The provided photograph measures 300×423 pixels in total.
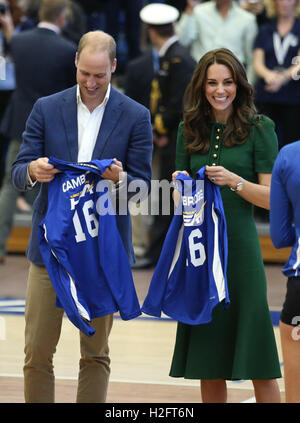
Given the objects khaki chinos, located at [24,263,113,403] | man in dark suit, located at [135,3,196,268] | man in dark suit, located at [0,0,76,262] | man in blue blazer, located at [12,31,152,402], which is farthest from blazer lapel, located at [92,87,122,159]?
man in dark suit, located at [135,3,196,268]

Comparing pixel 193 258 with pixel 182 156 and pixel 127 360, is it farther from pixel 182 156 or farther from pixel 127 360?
pixel 127 360

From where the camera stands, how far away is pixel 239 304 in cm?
446

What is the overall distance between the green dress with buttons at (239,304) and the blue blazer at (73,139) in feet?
0.99

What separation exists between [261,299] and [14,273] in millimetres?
4828

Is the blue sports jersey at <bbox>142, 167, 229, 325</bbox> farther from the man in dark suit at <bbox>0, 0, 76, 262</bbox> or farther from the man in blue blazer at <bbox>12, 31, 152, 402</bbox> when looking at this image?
the man in dark suit at <bbox>0, 0, 76, 262</bbox>

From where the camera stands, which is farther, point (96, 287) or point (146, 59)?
point (146, 59)

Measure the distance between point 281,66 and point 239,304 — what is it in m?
4.93

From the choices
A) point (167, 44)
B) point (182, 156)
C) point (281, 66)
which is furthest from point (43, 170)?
point (281, 66)

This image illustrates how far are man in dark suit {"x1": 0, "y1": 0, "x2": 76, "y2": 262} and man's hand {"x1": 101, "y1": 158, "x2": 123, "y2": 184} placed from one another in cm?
419

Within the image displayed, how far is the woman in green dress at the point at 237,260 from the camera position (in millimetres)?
4441

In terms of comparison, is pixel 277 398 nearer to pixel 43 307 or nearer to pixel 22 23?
pixel 43 307

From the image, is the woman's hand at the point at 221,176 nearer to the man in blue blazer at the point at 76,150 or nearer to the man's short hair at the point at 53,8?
the man in blue blazer at the point at 76,150
